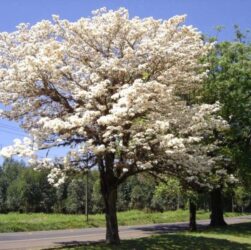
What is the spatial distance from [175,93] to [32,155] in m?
7.51

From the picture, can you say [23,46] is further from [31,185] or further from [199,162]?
[31,185]

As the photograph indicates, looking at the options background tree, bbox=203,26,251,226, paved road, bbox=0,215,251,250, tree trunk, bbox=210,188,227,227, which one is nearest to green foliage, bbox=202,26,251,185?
background tree, bbox=203,26,251,226

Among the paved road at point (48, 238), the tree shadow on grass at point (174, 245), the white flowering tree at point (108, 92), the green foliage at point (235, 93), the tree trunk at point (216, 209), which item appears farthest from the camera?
the tree trunk at point (216, 209)

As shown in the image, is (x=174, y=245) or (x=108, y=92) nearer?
(x=108, y=92)

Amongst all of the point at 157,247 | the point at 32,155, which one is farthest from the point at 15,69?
the point at 157,247

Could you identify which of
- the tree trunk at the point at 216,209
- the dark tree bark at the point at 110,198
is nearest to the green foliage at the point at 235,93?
the tree trunk at the point at 216,209

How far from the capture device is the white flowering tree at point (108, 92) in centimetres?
1838

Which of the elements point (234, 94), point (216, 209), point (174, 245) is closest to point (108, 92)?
point (174, 245)

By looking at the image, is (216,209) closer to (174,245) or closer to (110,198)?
(174,245)

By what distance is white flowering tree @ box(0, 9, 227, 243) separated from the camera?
1838 cm

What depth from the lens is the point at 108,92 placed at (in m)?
19.6

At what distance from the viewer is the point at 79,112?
62.5 feet

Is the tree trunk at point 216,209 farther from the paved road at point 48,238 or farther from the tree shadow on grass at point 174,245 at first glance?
the tree shadow on grass at point 174,245

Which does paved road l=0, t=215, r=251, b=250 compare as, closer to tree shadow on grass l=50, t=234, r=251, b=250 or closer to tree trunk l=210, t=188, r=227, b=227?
tree shadow on grass l=50, t=234, r=251, b=250
